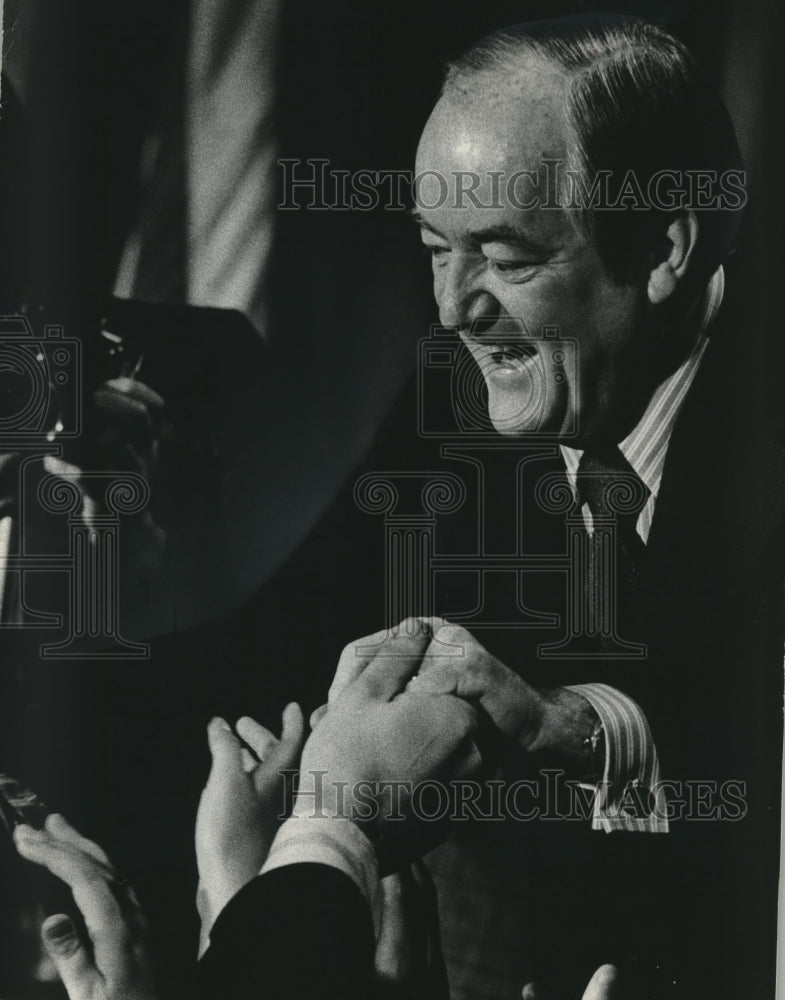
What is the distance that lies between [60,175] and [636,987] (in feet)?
5.85

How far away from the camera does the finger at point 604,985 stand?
6.17 feet

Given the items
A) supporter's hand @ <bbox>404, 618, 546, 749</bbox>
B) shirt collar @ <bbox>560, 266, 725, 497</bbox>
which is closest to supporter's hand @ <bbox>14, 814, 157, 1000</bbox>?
supporter's hand @ <bbox>404, 618, 546, 749</bbox>

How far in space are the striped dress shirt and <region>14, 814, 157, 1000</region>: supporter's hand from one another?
0.84 metres

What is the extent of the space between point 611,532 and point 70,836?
111 cm

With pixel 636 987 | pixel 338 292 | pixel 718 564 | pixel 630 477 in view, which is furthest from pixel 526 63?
pixel 636 987

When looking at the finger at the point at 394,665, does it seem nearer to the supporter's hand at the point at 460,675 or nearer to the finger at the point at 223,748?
the supporter's hand at the point at 460,675

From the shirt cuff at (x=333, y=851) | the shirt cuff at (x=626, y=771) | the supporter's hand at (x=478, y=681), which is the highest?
the supporter's hand at (x=478, y=681)

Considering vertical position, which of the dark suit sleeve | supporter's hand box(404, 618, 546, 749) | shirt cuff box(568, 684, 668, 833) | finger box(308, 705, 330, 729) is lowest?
the dark suit sleeve

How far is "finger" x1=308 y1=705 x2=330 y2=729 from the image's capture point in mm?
1871

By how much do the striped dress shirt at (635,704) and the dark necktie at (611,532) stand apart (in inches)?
0.5

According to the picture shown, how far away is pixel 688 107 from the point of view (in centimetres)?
189

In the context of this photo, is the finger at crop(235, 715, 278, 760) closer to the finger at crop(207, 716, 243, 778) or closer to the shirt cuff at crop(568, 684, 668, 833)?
the finger at crop(207, 716, 243, 778)

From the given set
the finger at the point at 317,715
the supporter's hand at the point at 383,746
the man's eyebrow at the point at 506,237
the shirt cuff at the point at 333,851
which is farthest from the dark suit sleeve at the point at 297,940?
the man's eyebrow at the point at 506,237

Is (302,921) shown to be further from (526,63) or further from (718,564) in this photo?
(526,63)
